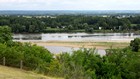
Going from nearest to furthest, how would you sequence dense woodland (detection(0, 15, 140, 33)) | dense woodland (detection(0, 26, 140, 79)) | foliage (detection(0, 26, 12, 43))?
dense woodland (detection(0, 26, 140, 79))
foliage (detection(0, 26, 12, 43))
dense woodland (detection(0, 15, 140, 33))

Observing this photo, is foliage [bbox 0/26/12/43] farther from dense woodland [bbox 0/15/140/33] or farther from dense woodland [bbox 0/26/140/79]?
dense woodland [bbox 0/15/140/33]

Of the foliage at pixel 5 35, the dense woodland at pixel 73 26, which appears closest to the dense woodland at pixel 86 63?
the foliage at pixel 5 35

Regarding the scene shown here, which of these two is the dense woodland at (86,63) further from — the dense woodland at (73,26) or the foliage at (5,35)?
the dense woodland at (73,26)

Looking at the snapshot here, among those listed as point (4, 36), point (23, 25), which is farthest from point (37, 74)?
point (23, 25)

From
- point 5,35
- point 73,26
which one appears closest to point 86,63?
point 5,35

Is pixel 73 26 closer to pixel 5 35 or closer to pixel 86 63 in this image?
pixel 5 35

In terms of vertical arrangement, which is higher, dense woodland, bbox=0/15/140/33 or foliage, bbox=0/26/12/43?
foliage, bbox=0/26/12/43

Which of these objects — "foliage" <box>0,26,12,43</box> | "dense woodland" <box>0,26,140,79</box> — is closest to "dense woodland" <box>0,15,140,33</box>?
"foliage" <box>0,26,12,43</box>

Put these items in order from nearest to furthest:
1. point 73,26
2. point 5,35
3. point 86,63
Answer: point 86,63, point 5,35, point 73,26

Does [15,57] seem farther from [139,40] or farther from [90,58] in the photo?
[139,40]

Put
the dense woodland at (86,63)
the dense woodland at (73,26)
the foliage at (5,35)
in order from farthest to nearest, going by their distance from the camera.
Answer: the dense woodland at (73,26), the foliage at (5,35), the dense woodland at (86,63)

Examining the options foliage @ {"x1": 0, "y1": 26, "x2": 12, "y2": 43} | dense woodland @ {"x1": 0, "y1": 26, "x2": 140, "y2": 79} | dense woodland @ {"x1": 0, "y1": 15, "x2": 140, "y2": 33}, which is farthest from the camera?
dense woodland @ {"x1": 0, "y1": 15, "x2": 140, "y2": 33}
